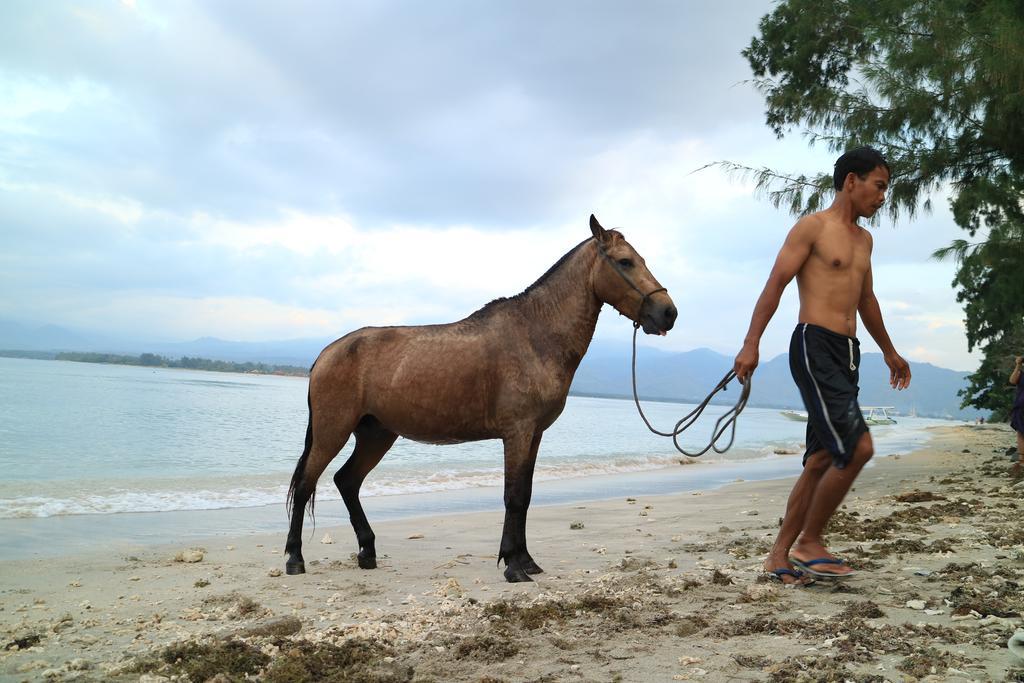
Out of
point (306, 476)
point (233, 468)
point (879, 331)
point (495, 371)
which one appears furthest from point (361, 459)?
point (233, 468)

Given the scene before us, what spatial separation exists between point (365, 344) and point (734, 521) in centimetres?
430

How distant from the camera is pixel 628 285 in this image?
503 cm

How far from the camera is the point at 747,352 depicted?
3947mm

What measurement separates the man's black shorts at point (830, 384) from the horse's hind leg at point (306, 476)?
315 cm

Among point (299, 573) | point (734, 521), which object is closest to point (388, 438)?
point (299, 573)

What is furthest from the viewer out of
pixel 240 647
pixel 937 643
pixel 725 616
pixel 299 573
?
pixel 299 573

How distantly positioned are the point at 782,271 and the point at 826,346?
47 cm

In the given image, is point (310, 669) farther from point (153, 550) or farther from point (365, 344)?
point (153, 550)

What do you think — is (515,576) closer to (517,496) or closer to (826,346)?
(517,496)

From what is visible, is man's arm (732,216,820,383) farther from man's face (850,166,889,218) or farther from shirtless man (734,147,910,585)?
man's face (850,166,889,218)

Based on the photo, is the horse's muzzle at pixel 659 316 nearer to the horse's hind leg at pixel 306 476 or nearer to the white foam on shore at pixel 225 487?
the horse's hind leg at pixel 306 476

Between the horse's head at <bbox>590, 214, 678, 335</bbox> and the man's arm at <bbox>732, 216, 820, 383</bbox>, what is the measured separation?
34.1 inches

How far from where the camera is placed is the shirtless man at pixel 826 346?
152 inches

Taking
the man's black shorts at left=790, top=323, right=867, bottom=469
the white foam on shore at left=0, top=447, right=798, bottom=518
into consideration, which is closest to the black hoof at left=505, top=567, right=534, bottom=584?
the man's black shorts at left=790, top=323, right=867, bottom=469
